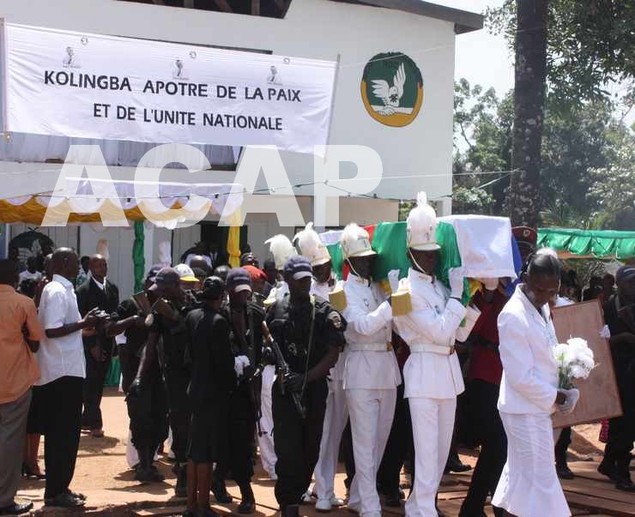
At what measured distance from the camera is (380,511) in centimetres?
720

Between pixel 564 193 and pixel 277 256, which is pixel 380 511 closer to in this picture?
pixel 277 256

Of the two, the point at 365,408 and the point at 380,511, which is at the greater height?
the point at 365,408

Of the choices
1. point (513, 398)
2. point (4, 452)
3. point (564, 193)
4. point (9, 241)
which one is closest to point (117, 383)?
point (9, 241)

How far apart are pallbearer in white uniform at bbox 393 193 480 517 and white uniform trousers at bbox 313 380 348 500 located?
0.98 meters

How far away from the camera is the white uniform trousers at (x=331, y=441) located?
7766mm

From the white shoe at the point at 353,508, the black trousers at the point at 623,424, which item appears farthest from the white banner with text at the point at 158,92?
the white shoe at the point at 353,508

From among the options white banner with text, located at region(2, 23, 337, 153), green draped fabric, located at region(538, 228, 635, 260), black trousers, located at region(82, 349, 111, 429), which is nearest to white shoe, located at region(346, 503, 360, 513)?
black trousers, located at region(82, 349, 111, 429)

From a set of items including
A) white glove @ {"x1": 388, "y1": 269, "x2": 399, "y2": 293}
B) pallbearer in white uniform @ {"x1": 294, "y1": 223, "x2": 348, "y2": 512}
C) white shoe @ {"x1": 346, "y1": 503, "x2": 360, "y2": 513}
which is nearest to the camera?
white glove @ {"x1": 388, "y1": 269, "x2": 399, "y2": 293}

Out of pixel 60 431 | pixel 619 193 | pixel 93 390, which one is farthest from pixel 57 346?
pixel 619 193

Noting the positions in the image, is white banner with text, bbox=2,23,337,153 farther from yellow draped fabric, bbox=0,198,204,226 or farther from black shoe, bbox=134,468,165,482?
black shoe, bbox=134,468,165,482

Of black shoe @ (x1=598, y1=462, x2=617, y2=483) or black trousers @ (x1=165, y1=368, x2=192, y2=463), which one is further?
black shoe @ (x1=598, y1=462, x2=617, y2=483)

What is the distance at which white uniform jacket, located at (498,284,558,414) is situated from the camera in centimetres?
579

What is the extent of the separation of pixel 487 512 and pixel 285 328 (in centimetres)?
219

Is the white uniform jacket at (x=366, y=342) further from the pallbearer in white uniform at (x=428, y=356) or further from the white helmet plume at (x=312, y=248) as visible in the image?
the white helmet plume at (x=312, y=248)
